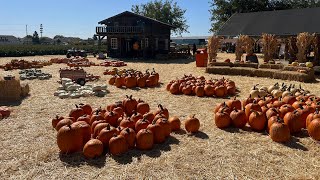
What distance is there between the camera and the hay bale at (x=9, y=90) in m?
10.2

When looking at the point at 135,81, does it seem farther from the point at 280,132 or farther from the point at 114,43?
the point at 114,43

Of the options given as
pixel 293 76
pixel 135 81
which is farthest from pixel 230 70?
pixel 135 81

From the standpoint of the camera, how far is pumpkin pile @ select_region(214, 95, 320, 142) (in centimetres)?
629

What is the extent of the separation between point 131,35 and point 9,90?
74.7 feet

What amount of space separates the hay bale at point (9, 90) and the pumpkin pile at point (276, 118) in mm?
6976

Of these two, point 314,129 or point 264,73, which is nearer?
point 314,129

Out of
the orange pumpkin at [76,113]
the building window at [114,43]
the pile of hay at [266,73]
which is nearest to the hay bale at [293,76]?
the pile of hay at [266,73]

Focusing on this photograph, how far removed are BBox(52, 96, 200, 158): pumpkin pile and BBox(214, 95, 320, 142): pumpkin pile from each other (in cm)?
98

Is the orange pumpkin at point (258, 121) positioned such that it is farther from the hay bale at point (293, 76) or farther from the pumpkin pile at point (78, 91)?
the hay bale at point (293, 76)

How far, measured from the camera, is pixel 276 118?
260 inches

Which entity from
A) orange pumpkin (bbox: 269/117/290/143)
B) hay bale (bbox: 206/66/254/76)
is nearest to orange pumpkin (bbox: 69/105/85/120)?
orange pumpkin (bbox: 269/117/290/143)

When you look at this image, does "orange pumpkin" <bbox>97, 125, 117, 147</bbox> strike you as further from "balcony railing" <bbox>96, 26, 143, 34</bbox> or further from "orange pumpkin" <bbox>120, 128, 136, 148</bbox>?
"balcony railing" <bbox>96, 26, 143, 34</bbox>

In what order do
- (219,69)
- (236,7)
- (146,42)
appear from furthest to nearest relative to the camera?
(236,7), (146,42), (219,69)

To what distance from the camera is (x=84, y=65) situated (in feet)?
76.0
